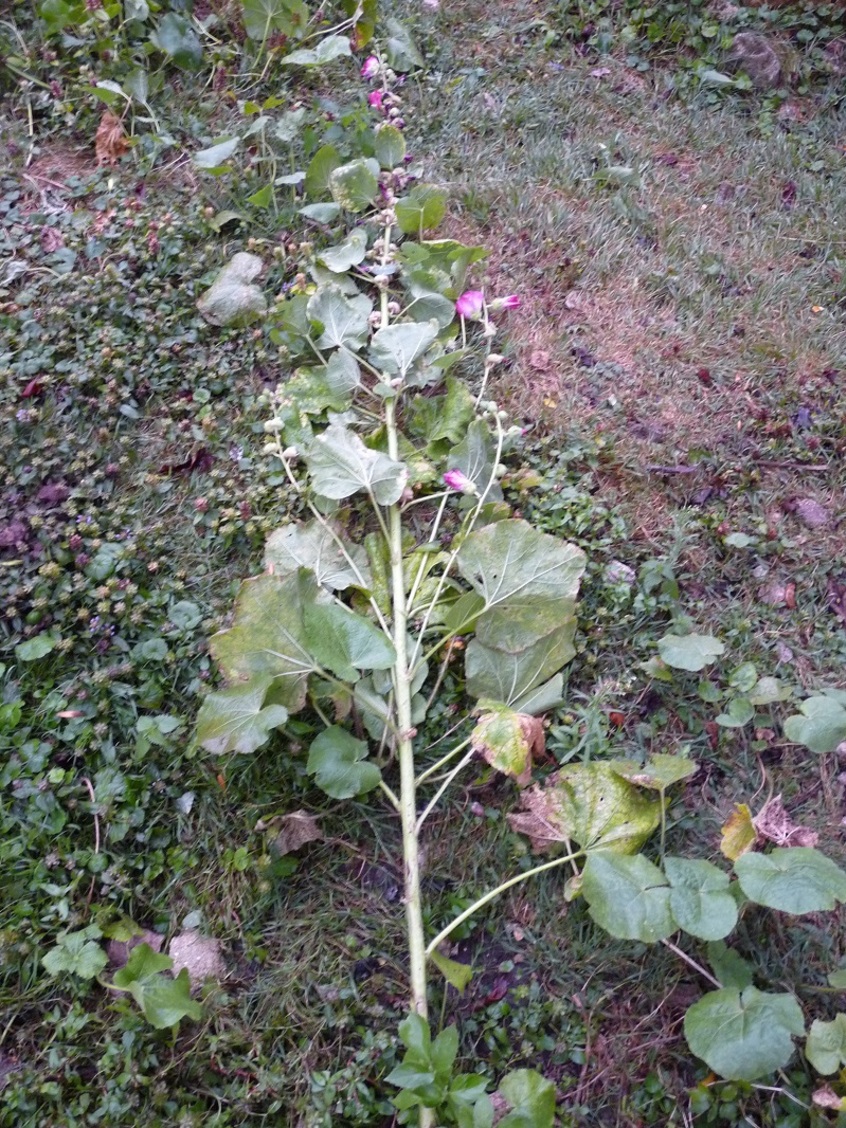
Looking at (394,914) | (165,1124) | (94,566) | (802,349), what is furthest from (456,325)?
(165,1124)

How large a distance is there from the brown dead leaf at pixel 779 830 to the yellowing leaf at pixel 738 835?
31mm

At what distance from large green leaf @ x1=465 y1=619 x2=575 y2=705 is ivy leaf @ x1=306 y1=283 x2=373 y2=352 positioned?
1.03m

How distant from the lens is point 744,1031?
5.04ft

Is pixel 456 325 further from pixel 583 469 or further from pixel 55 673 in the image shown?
pixel 55 673

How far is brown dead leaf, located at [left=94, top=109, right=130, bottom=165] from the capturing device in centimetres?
294

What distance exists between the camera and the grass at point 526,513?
65.3 inches

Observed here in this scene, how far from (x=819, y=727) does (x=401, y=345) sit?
Answer: 4.77 feet

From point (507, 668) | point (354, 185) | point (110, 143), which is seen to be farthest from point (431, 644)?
point (110, 143)

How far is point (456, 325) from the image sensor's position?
8.73 feet

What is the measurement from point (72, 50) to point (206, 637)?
7.95ft

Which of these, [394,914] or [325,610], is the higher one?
[325,610]

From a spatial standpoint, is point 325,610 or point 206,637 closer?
point 325,610

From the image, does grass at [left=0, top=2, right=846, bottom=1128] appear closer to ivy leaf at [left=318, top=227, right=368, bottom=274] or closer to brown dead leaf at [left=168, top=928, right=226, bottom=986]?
brown dead leaf at [left=168, top=928, right=226, bottom=986]

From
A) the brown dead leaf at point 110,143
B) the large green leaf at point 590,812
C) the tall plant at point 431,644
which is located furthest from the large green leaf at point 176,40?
the large green leaf at point 590,812
